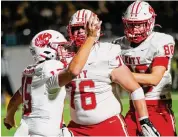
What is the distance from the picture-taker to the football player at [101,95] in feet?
13.3

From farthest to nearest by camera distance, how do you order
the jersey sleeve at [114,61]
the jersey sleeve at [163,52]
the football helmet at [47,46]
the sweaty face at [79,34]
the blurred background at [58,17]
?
the blurred background at [58,17], the jersey sleeve at [163,52], the sweaty face at [79,34], the jersey sleeve at [114,61], the football helmet at [47,46]

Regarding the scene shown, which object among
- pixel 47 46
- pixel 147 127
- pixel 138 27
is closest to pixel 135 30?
pixel 138 27

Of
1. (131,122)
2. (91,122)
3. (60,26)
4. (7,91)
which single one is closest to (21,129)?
(91,122)

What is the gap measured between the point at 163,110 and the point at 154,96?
0.12m

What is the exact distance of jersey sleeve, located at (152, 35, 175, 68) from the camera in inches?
181

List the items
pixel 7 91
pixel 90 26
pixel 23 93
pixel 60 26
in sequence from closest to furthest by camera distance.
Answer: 1. pixel 90 26
2. pixel 23 93
3. pixel 7 91
4. pixel 60 26

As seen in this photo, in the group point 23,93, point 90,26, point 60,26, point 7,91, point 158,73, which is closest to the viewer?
point 90,26

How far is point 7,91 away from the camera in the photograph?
9.79 m

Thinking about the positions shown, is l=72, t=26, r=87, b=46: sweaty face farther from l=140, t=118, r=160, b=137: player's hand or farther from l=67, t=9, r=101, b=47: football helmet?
l=140, t=118, r=160, b=137: player's hand

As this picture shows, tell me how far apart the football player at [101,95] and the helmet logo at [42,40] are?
274 mm

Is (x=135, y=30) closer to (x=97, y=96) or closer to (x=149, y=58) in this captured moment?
(x=149, y=58)

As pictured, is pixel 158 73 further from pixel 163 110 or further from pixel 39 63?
pixel 39 63

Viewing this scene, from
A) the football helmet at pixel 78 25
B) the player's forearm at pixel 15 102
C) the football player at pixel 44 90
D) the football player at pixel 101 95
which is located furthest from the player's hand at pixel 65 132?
the football helmet at pixel 78 25

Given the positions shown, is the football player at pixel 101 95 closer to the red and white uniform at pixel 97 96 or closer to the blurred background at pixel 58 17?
the red and white uniform at pixel 97 96
